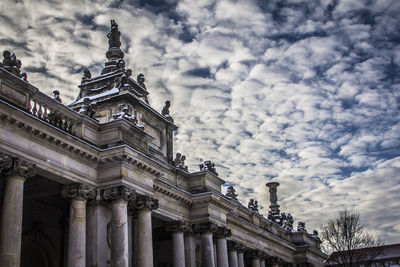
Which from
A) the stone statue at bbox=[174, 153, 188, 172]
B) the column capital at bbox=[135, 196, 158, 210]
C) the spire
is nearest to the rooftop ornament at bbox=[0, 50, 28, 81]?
the column capital at bbox=[135, 196, 158, 210]

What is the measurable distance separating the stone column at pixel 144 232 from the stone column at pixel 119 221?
56.2 inches

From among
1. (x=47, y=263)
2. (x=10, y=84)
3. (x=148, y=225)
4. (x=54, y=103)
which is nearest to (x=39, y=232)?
(x=47, y=263)

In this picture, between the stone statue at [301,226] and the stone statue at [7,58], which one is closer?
the stone statue at [7,58]

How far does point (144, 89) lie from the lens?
35188mm

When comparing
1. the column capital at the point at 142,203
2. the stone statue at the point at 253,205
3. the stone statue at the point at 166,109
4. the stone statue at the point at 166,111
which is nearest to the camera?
the column capital at the point at 142,203

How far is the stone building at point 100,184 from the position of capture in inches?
795

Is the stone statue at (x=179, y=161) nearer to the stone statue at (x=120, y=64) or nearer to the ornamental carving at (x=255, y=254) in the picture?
the stone statue at (x=120, y=64)

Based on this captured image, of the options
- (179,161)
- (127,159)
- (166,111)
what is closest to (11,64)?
(127,159)

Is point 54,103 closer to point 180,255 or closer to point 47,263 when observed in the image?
point 47,263

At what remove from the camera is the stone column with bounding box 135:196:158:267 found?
25.3 meters

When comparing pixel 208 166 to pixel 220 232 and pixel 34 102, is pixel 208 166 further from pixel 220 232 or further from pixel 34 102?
pixel 34 102

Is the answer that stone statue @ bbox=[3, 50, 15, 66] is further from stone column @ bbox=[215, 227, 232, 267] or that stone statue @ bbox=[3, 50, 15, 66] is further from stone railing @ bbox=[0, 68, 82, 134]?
stone column @ bbox=[215, 227, 232, 267]

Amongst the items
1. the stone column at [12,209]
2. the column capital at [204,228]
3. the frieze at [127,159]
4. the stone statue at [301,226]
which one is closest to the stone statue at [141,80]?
the column capital at [204,228]

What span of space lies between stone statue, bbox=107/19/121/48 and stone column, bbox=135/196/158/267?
46.5 feet
